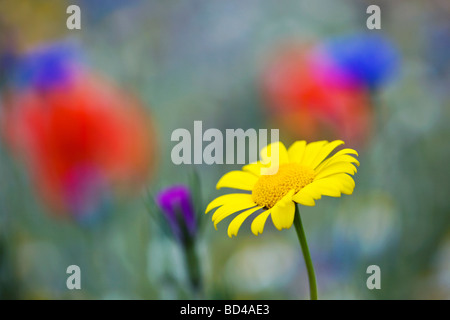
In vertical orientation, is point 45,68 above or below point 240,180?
above

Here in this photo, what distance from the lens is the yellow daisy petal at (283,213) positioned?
8.6 inches

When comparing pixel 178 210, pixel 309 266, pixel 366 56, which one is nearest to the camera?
pixel 309 266

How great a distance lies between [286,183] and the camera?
0.82 feet

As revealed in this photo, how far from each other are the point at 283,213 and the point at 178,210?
146mm

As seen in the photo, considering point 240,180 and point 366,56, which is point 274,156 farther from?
point 366,56

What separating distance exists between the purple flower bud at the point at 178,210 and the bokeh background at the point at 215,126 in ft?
0.51

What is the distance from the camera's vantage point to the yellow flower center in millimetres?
246

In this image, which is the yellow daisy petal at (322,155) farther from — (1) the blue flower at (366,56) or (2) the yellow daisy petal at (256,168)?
(1) the blue flower at (366,56)

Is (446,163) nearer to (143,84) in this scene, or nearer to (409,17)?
(409,17)

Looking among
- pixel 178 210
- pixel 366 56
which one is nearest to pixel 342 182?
pixel 178 210

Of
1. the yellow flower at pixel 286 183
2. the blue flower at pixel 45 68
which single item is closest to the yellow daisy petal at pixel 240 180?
the yellow flower at pixel 286 183

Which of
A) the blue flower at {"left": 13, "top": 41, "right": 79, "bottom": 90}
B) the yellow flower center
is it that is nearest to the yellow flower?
the yellow flower center

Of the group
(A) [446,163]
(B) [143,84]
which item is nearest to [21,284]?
(B) [143,84]
